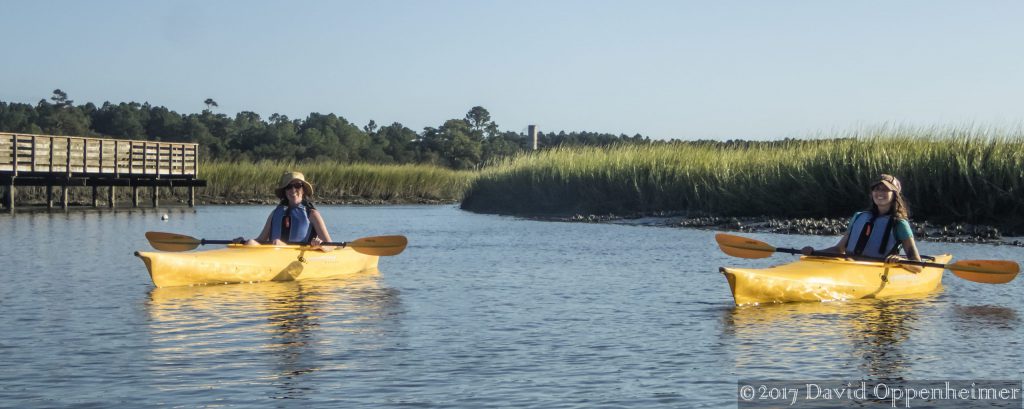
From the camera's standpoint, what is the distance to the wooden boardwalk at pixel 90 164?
3881cm

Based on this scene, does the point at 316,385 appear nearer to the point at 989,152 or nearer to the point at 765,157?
the point at 989,152

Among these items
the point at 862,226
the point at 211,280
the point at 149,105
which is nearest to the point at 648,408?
the point at 862,226

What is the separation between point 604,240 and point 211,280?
10.7 metres

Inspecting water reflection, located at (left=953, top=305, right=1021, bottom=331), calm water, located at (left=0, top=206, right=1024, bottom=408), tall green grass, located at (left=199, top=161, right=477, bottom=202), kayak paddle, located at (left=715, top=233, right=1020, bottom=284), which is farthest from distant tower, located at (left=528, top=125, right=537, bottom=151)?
water reflection, located at (left=953, top=305, right=1021, bottom=331)

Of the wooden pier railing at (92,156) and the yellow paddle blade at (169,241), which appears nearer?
the yellow paddle blade at (169,241)

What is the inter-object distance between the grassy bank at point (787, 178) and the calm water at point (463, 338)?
26.2ft

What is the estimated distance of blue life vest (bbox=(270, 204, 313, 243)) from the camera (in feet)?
A: 48.3

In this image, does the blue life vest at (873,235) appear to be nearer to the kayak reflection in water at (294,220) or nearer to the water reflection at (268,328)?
the water reflection at (268,328)

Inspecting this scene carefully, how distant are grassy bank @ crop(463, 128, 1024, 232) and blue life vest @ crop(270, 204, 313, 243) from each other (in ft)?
41.5

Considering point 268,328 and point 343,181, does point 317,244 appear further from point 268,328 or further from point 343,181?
point 343,181

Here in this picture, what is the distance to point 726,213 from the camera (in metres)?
28.6

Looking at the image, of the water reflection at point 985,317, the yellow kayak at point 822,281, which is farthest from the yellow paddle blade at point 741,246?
the water reflection at point 985,317
